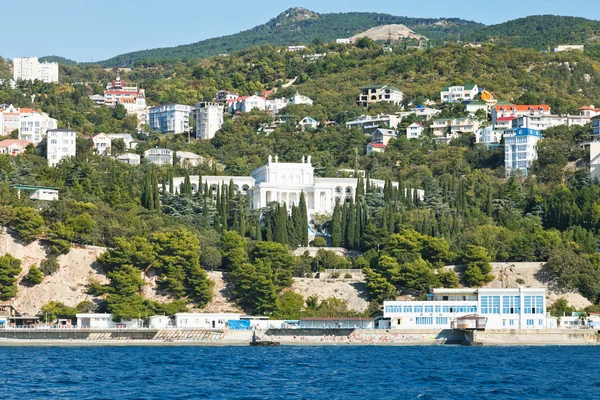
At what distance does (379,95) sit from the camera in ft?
497

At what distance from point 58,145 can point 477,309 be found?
55577 mm

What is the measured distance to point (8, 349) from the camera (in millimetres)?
72562

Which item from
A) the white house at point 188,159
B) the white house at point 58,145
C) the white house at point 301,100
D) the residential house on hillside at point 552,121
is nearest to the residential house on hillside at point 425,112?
the residential house on hillside at point 552,121

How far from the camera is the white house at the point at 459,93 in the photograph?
14600 centimetres

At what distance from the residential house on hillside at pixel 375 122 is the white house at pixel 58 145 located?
119 ft

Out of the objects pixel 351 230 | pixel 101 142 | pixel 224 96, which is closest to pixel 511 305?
pixel 351 230

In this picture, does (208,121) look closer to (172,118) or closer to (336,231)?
(172,118)

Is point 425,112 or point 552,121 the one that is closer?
point 552,121

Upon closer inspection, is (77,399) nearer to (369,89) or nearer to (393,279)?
(393,279)

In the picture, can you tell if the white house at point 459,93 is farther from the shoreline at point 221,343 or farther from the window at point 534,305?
the shoreline at point 221,343

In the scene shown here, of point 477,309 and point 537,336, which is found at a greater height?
Answer: point 477,309

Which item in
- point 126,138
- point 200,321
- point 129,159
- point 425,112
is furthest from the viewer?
point 425,112

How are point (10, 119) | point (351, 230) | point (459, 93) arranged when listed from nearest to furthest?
point (351, 230)
point (10, 119)
point (459, 93)

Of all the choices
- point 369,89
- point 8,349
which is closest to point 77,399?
point 8,349
